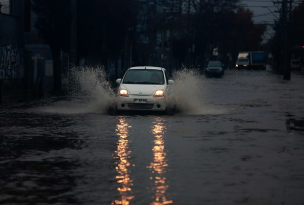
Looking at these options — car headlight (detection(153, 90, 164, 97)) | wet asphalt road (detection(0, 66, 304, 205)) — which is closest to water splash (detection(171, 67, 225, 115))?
car headlight (detection(153, 90, 164, 97))

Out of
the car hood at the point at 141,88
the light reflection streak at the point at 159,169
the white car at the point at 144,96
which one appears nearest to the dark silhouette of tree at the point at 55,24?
the white car at the point at 144,96

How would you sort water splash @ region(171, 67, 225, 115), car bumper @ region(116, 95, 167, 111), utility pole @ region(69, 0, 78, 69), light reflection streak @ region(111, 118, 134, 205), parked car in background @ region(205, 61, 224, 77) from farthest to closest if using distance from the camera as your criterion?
parked car in background @ region(205, 61, 224, 77) → utility pole @ region(69, 0, 78, 69) → water splash @ region(171, 67, 225, 115) → car bumper @ region(116, 95, 167, 111) → light reflection streak @ region(111, 118, 134, 205)

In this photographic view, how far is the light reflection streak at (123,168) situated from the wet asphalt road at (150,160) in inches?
0.6

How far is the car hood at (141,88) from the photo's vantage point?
76.1 feet

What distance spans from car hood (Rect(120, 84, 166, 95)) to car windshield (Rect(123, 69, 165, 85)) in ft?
1.50

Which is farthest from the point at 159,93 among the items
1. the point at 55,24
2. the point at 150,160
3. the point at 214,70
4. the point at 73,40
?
the point at 214,70

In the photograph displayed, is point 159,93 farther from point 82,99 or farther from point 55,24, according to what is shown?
point 55,24

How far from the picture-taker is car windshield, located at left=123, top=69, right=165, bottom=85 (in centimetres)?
2420

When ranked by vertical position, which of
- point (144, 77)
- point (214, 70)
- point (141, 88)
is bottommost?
point (214, 70)

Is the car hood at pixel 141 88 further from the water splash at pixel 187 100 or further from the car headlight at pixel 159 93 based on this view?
the water splash at pixel 187 100

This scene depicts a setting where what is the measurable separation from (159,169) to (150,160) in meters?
1.08

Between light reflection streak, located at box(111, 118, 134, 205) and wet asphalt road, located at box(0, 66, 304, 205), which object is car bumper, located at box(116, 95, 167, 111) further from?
light reflection streak, located at box(111, 118, 134, 205)

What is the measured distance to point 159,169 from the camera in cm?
1146

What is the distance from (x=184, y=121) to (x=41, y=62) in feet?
83.4
